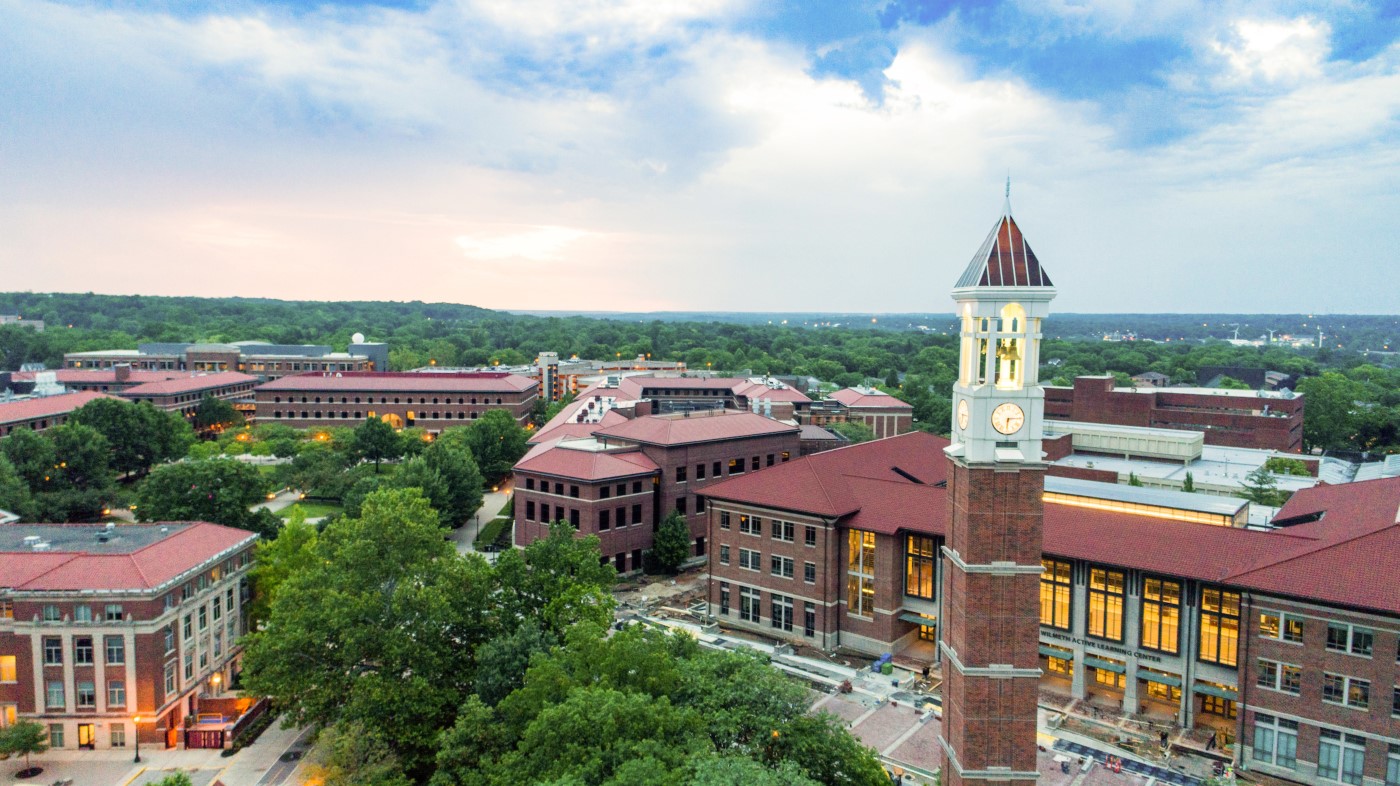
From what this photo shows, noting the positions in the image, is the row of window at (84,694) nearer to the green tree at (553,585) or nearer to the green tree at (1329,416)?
the green tree at (553,585)

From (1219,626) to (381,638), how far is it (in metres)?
44.8

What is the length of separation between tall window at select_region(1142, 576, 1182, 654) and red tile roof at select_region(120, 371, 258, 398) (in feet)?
482

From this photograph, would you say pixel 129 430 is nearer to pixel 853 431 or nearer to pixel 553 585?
pixel 553 585

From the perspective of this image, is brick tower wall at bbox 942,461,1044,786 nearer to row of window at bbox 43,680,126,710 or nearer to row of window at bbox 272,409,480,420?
row of window at bbox 43,680,126,710

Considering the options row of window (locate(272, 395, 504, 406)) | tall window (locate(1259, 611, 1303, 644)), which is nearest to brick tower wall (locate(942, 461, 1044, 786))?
tall window (locate(1259, 611, 1303, 644))

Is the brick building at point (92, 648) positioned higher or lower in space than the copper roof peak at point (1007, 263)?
lower

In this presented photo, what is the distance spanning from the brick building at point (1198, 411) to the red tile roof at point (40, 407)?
142916 millimetres

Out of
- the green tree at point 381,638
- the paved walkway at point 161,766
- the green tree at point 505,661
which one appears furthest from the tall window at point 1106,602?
the paved walkway at point 161,766

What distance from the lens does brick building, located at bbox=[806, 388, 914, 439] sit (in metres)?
138

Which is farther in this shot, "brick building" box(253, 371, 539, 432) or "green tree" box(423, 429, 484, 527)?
"brick building" box(253, 371, 539, 432)

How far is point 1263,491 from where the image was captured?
77.5m

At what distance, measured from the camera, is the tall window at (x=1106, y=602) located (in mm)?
47781

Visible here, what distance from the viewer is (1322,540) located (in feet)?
145

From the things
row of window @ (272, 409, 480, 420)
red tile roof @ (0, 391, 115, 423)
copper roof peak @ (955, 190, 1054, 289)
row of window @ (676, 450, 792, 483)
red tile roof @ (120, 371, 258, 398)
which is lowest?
row of window @ (272, 409, 480, 420)
